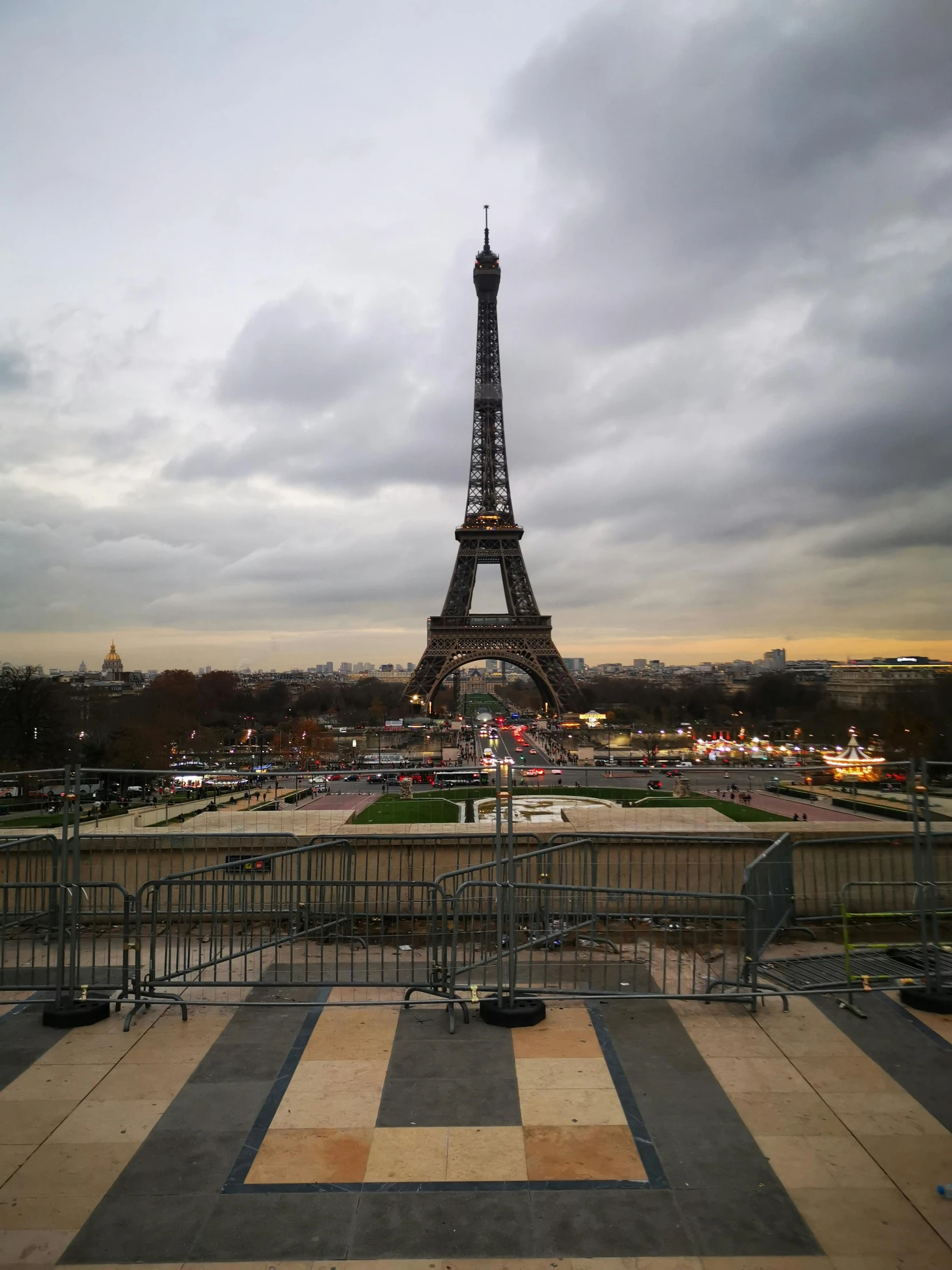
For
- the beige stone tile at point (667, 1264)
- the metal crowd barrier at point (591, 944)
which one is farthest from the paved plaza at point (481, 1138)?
the metal crowd barrier at point (591, 944)

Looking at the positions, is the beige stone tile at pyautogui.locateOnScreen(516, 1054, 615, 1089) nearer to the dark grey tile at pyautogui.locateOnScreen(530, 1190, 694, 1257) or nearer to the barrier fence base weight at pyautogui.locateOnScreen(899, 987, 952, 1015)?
the dark grey tile at pyautogui.locateOnScreen(530, 1190, 694, 1257)

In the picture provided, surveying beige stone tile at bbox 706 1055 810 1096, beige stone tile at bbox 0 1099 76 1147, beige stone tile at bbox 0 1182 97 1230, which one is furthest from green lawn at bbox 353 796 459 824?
beige stone tile at bbox 0 1182 97 1230

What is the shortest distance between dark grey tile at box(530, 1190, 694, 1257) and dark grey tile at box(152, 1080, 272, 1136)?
1843mm

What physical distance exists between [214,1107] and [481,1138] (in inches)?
65.5

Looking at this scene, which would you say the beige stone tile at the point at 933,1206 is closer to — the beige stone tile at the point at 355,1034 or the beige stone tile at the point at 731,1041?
the beige stone tile at the point at 731,1041

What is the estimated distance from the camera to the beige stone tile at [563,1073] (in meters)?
4.74

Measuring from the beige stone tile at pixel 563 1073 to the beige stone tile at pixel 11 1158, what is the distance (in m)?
2.84

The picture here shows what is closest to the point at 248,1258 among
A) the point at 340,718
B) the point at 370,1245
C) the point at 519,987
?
the point at 370,1245

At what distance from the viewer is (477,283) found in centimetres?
7450

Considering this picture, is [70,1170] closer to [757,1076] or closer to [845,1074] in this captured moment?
[757,1076]

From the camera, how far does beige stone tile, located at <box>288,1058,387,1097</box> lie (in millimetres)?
4719

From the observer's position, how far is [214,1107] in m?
4.50

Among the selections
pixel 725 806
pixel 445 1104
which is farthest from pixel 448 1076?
pixel 725 806

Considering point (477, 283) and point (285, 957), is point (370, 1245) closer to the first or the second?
point (285, 957)
